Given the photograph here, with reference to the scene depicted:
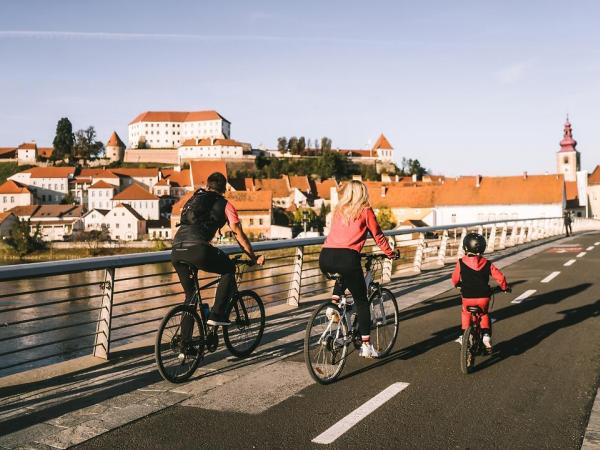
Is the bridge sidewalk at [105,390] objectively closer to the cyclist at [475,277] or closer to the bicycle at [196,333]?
the bicycle at [196,333]

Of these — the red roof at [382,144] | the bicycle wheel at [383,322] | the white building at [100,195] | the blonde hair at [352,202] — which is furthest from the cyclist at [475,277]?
the red roof at [382,144]

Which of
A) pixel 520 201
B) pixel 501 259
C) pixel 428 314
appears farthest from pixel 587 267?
pixel 520 201

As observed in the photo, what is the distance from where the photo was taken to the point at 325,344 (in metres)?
5.42

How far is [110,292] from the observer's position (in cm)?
620

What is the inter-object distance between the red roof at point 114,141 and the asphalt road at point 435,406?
174m

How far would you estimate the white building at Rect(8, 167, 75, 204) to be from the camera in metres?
143

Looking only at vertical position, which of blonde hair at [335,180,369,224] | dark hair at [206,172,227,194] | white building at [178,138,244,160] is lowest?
blonde hair at [335,180,369,224]

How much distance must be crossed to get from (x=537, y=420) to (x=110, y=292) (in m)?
4.15

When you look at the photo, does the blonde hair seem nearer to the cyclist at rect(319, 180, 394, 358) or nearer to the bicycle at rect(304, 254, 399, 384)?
the cyclist at rect(319, 180, 394, 358)

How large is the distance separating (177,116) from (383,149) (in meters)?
63.5

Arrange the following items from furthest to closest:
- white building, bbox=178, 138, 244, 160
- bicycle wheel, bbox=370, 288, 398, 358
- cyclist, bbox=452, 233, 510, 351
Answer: white building, bbox=178, 138, 244, 160 < bicycle wheel, bbox=370, 288, 398, 358 < cyclist, bbox=452, 233, 510, 351

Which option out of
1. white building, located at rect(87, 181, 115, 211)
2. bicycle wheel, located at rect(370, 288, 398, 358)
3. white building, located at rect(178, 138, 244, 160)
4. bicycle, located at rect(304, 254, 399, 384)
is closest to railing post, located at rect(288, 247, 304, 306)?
bicycle wheel, located at rect(370, 288, 398, 358)

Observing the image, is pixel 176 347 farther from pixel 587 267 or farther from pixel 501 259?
pixel 501 259

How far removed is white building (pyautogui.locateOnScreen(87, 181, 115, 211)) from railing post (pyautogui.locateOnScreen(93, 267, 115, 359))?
131039 mm
